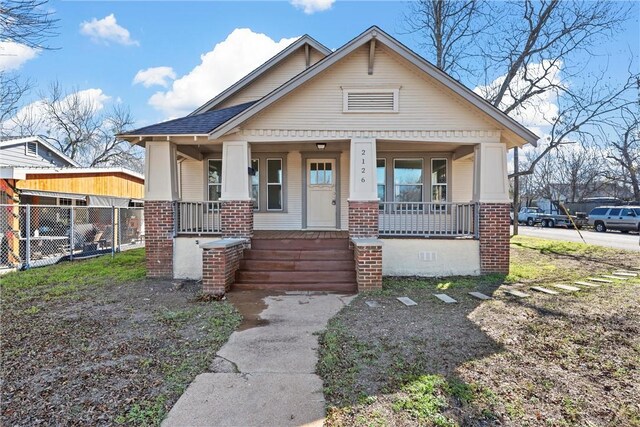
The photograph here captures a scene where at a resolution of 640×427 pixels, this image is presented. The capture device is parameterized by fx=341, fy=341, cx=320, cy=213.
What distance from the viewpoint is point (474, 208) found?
333 inches

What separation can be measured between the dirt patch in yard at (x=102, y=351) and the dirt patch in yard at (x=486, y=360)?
1.57 metres

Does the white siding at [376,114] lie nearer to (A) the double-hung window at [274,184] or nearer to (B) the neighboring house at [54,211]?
(A) the double-hung window at [274,184]

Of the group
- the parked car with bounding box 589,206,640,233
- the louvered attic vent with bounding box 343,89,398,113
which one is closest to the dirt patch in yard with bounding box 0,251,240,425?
the louvered attic vent with bounding box 343,89,398,113

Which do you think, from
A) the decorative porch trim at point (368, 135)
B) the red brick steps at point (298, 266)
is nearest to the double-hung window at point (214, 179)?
the decorative porch trim at point (368, 135)

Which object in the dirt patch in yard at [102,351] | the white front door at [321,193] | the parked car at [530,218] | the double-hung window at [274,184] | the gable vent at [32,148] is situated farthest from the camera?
the parked car at [530,218]

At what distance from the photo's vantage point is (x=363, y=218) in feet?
26.8

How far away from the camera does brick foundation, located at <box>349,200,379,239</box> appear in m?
8.17

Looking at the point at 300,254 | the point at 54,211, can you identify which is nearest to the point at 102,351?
the point at 300,254

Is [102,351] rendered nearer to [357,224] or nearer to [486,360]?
[486,360]

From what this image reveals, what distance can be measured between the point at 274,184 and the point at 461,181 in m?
5.72

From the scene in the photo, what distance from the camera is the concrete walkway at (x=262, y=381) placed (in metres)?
2.77

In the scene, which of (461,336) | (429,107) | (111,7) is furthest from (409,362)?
(111,7)

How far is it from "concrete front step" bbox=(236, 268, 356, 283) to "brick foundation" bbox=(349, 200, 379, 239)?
1108 millimetres

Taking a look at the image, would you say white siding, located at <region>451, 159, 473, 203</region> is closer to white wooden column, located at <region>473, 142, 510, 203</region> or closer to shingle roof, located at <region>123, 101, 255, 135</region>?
white wooden column, located at <region>473, 142, 510, 203</region>
